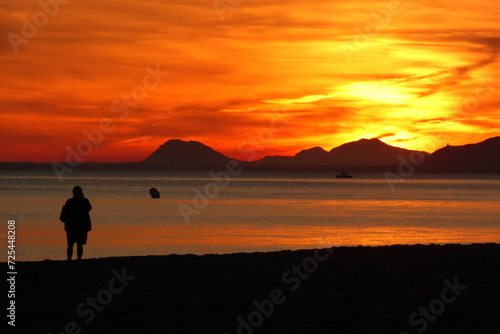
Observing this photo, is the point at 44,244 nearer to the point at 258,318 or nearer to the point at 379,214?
the point at 258,318

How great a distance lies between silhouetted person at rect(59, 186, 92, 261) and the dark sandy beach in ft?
2.54

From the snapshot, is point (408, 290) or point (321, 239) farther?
point (321, 239)

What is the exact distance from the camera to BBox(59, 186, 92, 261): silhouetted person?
640 inches

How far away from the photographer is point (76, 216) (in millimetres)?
16406

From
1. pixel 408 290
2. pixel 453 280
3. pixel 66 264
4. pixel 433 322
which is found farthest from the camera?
pixel 66 264

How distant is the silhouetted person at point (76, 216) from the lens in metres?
16.3

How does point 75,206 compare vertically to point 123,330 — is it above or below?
above

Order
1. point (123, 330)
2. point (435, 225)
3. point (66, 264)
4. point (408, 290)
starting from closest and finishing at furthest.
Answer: point (123, 330) → point (408, 290) → point (66, 264) → point (435, 225)

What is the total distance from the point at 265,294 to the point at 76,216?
5974 mm

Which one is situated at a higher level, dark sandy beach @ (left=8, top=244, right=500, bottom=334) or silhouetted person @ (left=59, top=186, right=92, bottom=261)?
silhouetted person @ (left=59, top=186, right=92, bottom=261)

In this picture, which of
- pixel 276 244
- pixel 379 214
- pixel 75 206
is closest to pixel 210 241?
pixel 276 244

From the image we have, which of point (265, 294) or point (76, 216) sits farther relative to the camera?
point (76, 216)

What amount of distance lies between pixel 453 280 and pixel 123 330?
281 inches

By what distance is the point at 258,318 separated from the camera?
10.4m
